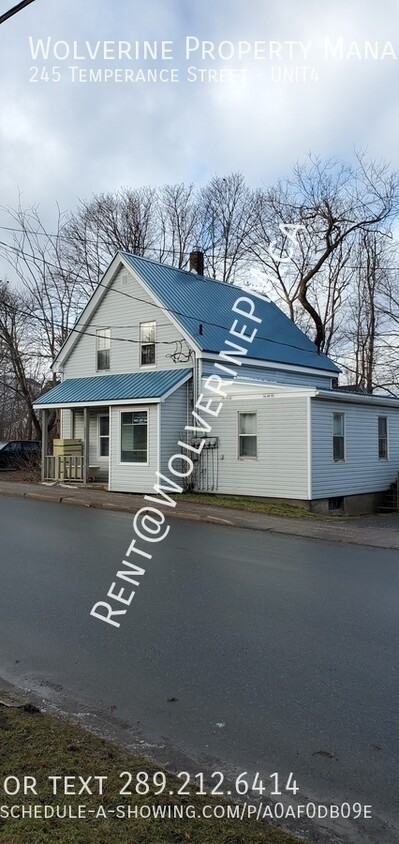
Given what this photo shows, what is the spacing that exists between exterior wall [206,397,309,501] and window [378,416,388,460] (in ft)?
17.4

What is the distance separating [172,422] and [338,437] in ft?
17.5

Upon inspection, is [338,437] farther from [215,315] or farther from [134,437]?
[215,315]

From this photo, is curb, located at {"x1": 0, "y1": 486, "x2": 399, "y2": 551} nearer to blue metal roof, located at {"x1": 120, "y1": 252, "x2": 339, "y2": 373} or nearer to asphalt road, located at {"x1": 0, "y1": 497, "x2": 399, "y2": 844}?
asphalt road, located at {"x1": 0, "y1": 497, "x2": 399, "y2": 844}

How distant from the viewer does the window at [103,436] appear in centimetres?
2520

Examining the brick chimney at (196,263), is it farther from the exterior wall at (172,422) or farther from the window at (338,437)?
the window at (338,437)

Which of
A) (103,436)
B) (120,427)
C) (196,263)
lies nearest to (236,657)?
(120,427)

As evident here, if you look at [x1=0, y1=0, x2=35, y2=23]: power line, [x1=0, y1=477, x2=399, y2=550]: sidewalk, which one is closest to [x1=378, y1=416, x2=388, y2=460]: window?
[x1=0, y1=477, x2=399, y2=550]: sidewalk

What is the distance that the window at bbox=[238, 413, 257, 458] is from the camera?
1973 centimetres

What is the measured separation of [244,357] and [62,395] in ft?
23.0

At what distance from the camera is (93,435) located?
2562 cm

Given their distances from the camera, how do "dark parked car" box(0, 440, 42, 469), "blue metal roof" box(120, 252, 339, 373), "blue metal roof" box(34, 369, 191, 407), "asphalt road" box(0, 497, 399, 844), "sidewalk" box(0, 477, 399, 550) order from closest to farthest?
"asphalt road" box(0, 497, 399, 844) < "sidewalk" box(0, 477, 399, 550) < "blue metal roof" box(34, 369, 191, 407) < "blue metal roof" box(120, 252, 339, 373) < "dark parked car" box(0, 440, 42, 469)

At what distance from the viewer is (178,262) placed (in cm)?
4369

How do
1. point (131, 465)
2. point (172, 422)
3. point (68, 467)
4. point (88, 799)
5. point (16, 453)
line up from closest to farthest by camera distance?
point (88, 799), point (172, 422), point (131, 465), point (68, 467), point (16, 453)

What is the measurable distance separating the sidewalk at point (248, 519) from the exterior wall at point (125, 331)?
5029 mm
